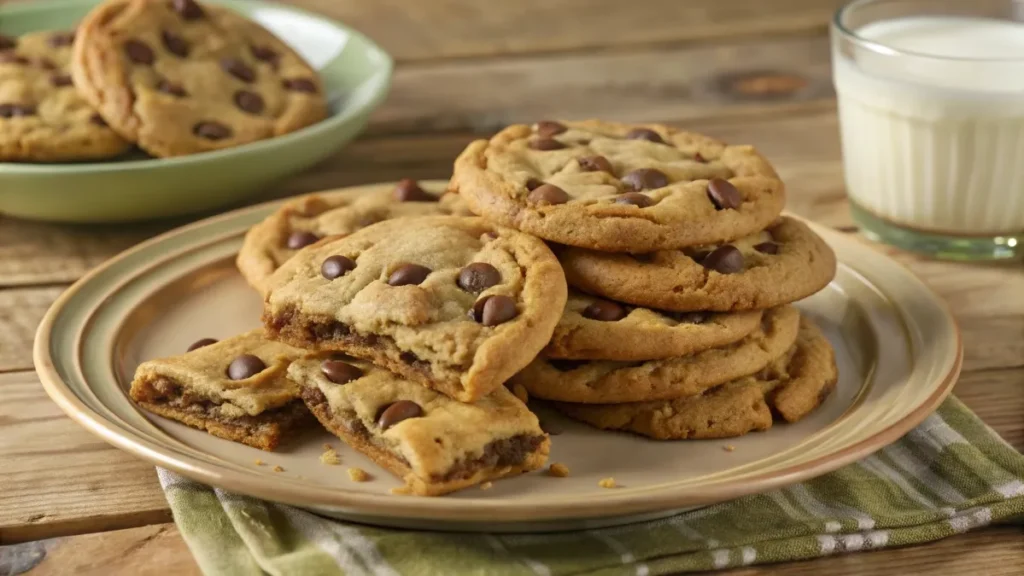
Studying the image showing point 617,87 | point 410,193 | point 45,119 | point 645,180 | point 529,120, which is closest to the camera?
point 645,180

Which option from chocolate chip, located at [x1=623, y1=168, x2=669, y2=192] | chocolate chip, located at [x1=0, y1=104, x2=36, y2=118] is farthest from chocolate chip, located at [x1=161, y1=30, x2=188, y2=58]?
chocolate chip, located at [x1=623, y1=168, x2=669, y2=192]

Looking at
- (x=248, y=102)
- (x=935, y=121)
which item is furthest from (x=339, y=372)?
(x=935, y=121)

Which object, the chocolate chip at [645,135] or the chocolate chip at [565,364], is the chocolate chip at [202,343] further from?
the chocolate chip at [645,135]

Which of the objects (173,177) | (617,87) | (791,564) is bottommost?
(617,87)

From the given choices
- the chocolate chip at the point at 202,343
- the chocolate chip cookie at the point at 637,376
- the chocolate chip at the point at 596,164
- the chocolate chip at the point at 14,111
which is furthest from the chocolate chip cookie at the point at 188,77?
the chocolate chip cookie at the point at 637,376

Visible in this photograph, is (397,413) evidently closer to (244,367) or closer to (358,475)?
(358,475)

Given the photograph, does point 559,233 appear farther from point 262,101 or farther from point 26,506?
point 262,101

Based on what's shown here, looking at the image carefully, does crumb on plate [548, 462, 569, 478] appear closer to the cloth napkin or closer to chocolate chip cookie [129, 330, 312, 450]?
the cloth napkin
